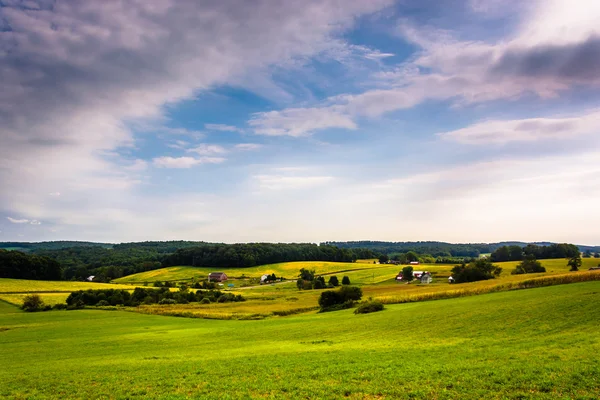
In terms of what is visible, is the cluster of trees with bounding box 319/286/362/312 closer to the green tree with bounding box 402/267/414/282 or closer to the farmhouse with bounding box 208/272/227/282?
the green tree with bounding box 402/267/414/282

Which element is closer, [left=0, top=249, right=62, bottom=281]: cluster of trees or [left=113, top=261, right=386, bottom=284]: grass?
[left=0, top=249, right=62, bottom=281]: cluster of trees

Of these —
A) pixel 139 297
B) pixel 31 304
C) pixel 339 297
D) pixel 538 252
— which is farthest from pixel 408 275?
pixel 31 304

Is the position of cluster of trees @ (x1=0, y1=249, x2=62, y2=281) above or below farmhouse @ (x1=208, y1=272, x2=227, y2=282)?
above

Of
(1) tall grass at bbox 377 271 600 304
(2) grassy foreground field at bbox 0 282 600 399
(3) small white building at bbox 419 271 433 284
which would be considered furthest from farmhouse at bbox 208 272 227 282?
(2) grassy foreground field at bbox 0 282 600 399

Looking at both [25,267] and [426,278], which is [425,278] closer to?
[426,278]

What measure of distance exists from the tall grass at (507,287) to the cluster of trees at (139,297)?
50912 mm

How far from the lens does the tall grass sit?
56219mm

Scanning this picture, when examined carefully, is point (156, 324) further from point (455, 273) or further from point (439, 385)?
point (455, 273)

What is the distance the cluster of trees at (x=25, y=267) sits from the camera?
134 m

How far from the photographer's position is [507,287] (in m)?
59.8

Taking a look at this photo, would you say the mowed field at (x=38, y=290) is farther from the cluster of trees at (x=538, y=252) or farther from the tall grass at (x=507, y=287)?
the cluster of trees at (x=538, y=252)

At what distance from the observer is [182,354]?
31062 mm

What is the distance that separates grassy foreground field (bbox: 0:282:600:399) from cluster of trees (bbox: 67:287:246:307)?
2157 inches

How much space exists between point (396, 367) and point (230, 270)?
179m
